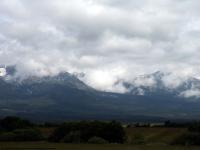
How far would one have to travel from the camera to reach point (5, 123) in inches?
5305

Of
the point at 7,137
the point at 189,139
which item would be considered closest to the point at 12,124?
the point at 7,137

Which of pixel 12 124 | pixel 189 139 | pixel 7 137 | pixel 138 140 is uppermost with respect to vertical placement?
pixel 12 124

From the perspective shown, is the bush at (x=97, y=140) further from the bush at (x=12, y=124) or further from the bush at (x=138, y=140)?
the bush at (x=12, y=124)

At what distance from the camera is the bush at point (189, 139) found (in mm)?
97787

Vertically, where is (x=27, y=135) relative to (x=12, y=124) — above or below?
below

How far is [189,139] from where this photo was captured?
99562 millimetres

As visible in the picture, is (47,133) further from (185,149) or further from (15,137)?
(185,149)

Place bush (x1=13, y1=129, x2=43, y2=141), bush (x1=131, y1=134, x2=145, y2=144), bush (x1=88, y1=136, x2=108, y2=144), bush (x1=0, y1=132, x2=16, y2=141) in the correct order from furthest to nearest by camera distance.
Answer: bush (x1=13, y1=129, x2=43, y2=141)
bush (x1=0, y1=132, x2=16, y2=141)
bush (x1=131, y1=134, x2=145, y2=144)
bush (x1=88, y1=136, x2=108, y2=144)

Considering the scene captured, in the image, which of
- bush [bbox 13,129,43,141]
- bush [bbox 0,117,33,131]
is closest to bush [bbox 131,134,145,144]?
bush [bbox 13,129,43,141]

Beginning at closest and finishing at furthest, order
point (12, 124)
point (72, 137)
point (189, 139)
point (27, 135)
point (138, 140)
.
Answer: point (189, 139) < point (138, 140) < point (72, 137) < point (27, 135) < point (12, 124)

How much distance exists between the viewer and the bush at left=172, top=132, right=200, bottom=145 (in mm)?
97787

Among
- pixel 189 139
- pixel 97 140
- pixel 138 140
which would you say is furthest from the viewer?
pixel 138 140

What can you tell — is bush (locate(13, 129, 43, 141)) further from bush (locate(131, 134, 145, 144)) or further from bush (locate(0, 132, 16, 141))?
bush (locate(131, 134, 145, 144))

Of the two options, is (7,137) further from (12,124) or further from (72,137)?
(12,124)
